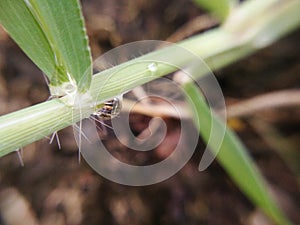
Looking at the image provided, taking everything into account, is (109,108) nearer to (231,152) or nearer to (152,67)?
(152,67)

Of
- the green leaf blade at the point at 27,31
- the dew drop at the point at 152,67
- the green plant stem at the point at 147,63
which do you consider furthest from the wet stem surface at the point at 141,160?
the green leaf blade at the point at 27,31

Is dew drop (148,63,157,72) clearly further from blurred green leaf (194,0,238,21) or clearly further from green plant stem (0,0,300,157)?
blurred green leaf (194,0,238,21)

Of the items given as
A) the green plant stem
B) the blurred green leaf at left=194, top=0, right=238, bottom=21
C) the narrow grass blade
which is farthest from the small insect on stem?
the blurred green leaf at left=194, top=0, right=238, bottom=21

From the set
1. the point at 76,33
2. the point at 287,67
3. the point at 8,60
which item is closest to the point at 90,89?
the point at 76,33

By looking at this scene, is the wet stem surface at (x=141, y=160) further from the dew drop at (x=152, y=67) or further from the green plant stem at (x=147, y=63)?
the dew drop at (x=152, y=67)

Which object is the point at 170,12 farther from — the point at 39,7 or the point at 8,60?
the point at 39,7

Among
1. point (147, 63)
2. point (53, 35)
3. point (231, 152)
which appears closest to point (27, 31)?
point (53, 35)

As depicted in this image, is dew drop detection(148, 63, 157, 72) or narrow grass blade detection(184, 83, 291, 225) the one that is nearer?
dew drop detection(148, 63, 157, 72)
